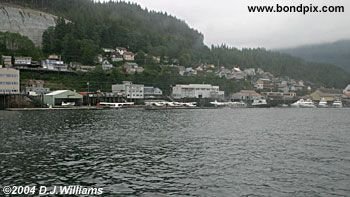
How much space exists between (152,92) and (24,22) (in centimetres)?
5838

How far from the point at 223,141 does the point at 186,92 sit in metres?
87.1

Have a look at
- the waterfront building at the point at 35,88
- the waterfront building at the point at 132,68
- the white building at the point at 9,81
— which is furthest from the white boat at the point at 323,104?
the white building at the point at 9,81

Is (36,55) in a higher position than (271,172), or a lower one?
higher

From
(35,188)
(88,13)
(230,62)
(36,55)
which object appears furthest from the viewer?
(230,62)

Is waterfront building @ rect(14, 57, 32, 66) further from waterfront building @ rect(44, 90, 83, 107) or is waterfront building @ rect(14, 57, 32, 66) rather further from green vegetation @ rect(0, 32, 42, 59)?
waterfront building @ rect(44, 90, 83, 107)

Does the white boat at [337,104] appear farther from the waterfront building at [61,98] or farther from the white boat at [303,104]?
the waterfront building at [61,98]

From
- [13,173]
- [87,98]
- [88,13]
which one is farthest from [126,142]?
[88,13]

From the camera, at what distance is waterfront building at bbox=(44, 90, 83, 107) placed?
277ft

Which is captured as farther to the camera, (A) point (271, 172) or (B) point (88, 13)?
(B) point (88, 13)

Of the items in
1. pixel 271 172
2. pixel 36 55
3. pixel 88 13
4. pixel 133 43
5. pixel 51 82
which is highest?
pixel 88 13

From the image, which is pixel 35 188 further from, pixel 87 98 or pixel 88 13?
pixel 88 13

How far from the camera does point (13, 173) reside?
17359 millimetres

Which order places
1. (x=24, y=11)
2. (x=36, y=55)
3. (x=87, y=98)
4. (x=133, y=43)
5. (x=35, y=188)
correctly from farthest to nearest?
(x=133, y=43) < (x=24, y=11) < (x=36, y=55) < (x=87, y=98) < (x=35, y=188)

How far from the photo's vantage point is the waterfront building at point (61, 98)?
8431cm
